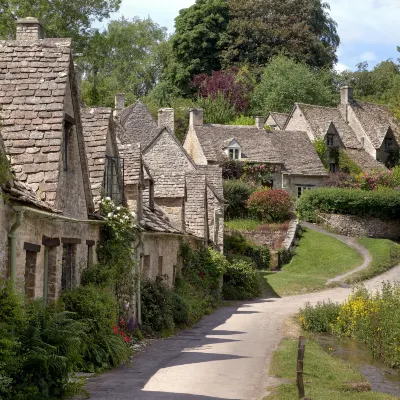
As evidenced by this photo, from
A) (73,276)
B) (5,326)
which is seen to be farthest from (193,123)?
(5,326)

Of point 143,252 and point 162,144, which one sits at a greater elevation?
point 162,144

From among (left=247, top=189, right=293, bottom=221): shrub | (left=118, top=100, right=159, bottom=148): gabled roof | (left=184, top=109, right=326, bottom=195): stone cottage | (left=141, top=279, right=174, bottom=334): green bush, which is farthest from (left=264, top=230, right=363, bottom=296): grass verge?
(left=141, top=279, right=174, bottom=334): green bush

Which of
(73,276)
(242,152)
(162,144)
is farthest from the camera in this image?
(242,152)

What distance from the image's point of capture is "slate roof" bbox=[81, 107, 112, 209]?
21.5 meters

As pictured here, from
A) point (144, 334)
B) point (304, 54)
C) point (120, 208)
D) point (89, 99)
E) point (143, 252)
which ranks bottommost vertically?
point (144, 334)

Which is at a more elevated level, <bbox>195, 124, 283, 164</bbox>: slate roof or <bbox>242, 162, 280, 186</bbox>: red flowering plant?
<bbox>195, 124, 283, 164</bbox>: slate roof

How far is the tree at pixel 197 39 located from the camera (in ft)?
283

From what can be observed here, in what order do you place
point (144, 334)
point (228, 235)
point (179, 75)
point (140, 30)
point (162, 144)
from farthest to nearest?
point (140, 30)
point (179, 75)
point (228, 235)
point (162, 144)
point (144, 334)

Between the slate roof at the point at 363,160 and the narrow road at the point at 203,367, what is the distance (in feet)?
147

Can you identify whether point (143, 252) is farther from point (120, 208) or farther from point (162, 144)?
point (162, 144)

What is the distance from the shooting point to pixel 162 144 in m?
42.4

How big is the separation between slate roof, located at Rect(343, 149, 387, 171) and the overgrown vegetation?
43.2m

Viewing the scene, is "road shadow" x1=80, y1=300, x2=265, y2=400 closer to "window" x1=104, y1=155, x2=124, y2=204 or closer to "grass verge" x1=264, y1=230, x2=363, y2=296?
"window" x1=104, y1=155, x2=124, y2=204

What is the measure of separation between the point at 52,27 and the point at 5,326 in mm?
37684
